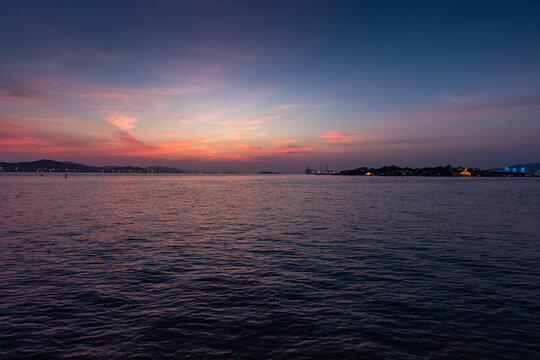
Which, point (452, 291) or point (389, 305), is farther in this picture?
point (452, 291)

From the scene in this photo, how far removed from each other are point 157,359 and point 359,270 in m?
13.2

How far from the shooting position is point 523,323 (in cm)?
1226

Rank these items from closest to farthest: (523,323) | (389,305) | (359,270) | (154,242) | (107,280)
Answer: (523,323), (389,305), (107,280), (359,270), (154,242)

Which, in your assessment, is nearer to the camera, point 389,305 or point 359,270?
point 389,305

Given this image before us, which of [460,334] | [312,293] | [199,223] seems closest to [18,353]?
[312,293]

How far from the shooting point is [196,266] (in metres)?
19.9

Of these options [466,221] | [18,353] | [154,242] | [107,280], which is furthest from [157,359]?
[466,221]

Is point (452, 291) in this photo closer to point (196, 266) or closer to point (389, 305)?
point (389, 305)

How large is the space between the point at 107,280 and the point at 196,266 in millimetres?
5210

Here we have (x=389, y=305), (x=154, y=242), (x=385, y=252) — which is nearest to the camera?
(x=389, y=305)

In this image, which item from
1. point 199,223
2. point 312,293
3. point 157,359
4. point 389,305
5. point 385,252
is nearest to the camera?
point 157,359

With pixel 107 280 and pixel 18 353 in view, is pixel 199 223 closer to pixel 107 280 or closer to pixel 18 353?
pixel 107 280

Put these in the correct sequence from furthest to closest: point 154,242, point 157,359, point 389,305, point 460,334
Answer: point 154,242, point 389,305, point 460,334, point 157,359

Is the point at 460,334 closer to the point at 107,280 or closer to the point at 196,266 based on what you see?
the point at 196,266
